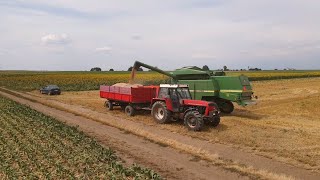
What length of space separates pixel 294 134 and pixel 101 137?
350 inches

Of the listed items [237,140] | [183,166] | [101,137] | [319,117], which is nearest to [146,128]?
[101,137]

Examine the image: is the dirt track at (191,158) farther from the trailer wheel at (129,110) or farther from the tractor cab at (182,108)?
the trailer wheel at (129,110)

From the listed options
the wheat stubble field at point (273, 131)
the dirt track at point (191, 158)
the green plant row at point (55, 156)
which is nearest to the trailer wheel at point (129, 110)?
the wheat stubble field at point (273, 131)

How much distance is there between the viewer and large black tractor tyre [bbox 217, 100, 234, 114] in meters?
23.5

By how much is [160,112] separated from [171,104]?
46.4 inches

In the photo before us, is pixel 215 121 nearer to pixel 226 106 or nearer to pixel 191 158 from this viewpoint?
pixel 226 106

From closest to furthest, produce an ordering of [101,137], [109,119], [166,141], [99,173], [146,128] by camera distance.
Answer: [99,173], [166,141], [101,137], [146,128], [109,119]

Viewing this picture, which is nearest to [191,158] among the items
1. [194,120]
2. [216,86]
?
[194,120]

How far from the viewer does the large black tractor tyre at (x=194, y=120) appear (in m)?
17.5

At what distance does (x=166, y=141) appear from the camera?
1554cm

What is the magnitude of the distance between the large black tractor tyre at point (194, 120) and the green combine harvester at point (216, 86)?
4496 millimetres

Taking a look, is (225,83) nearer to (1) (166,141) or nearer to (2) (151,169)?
(1) (166,141)

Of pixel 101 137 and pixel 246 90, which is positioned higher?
pixel 246 90

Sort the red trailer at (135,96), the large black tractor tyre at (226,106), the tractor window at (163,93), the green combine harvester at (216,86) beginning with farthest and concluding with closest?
the large black tractor tyre at (226,106) < the red trailer at (135,96) < the green combine harvester at (216,86) < the tractor window at (163,93)
